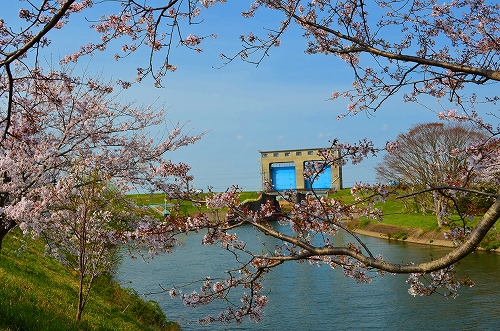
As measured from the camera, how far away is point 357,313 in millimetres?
14234

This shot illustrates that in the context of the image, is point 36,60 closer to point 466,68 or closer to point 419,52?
point 466,68

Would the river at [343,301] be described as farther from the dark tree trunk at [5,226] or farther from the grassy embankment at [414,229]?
the dark tree trunk at [5,226]

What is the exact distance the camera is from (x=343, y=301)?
51.6 ft

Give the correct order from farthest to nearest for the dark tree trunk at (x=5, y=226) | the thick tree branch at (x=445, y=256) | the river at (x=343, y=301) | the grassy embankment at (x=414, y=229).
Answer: the grassy embankment at (x=414, y=229) < the river at (x=343, y=301) < the dark tree trunk at (x=5, y=226) < the thick tree branch at (x=445, y=256)

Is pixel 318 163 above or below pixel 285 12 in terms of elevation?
below

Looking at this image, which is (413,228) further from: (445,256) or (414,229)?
(445,256)

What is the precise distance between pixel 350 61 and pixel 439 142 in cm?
2679

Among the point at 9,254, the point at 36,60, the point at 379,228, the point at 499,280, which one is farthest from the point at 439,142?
the point at 36,60

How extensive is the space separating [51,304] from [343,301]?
988cm

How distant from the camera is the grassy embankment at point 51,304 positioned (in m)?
6.46

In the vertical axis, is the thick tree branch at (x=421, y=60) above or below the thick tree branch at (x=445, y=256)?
above

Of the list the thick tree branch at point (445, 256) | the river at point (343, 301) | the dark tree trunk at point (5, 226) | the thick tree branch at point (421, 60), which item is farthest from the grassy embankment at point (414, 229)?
the thick tree branch at point (445, 256)

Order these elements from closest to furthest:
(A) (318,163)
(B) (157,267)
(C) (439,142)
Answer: (A) (318,163) < (B) (157,267) < (C) (439,142)

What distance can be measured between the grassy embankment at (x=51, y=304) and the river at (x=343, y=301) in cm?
128
